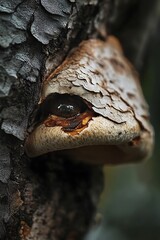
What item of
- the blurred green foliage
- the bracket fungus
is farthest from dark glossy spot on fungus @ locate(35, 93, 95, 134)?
the blurred green foliage

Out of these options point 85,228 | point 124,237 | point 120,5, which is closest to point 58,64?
point 120,5

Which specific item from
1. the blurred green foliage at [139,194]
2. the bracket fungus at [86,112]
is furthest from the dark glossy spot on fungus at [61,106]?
the blurred green foliage at [139,194]

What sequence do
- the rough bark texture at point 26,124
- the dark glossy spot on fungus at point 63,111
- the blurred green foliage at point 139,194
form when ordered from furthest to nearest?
the blurred green foliage at point 139,194 < the dark glossy spot on fungus at point 63,111 < the rough bark texture at point 26,124

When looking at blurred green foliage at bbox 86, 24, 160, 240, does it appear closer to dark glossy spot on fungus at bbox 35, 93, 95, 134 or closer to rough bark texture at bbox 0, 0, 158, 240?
rough bark texture at bbox 0, 0, 158, 240

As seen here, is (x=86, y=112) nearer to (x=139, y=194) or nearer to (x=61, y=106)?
(x=61, y=106)

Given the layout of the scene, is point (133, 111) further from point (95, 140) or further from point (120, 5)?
point (120, 5)

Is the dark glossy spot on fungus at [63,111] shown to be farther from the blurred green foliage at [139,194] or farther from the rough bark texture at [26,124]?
the blurred green foliage at [139,194]
